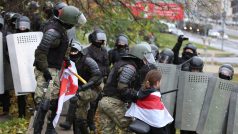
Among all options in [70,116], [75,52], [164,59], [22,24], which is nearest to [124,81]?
[75,52]

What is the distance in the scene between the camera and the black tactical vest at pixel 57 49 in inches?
309

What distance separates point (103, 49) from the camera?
32.5 feet

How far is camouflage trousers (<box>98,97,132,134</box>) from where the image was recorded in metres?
7.46

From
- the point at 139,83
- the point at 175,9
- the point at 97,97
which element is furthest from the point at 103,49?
the point at 175,9

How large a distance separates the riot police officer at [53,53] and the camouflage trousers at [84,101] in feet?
1.93

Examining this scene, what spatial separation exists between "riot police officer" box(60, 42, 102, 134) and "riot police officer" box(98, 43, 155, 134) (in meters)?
0.82

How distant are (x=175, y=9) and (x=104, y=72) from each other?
5.41 m

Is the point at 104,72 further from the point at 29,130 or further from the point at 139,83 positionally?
the point at 139,83

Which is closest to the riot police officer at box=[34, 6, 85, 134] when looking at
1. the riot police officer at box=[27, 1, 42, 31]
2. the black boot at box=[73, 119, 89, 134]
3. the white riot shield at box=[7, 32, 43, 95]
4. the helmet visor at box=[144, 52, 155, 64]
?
the black boot at box=[73, 119, 89, 134]

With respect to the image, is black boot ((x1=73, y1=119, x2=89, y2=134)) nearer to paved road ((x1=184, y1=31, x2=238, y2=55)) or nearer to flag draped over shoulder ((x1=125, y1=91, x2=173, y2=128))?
flag draped over shoulder ((x1=125, y1=91, x2=173, y2=128))

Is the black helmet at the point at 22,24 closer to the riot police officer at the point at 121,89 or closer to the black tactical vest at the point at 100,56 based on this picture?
the black tactical vest at the point at 100,56

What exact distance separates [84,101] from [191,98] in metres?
1.63

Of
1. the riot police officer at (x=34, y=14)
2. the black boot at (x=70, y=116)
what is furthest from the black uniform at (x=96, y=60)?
the riot police officer at (x=34, y=14)

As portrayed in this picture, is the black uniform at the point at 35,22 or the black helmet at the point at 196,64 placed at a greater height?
the black uniform at the point at 35,22
